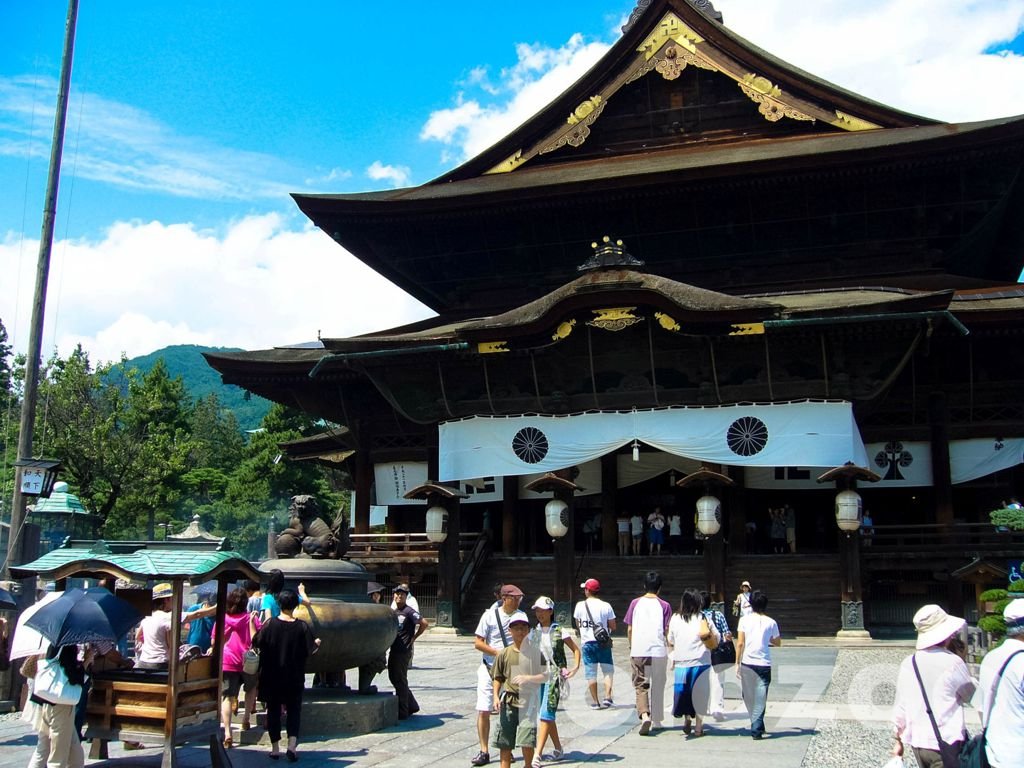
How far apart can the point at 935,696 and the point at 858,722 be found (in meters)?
4.94

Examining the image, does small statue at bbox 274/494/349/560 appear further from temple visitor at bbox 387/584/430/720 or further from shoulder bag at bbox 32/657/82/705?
shoulder bag at bbox 32/657/82/705

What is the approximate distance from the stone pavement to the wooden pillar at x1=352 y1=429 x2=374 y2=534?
13.2 m

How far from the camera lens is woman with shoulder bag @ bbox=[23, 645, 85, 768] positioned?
791cm

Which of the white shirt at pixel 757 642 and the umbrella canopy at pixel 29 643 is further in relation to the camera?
the white shirt at pixel 757 642

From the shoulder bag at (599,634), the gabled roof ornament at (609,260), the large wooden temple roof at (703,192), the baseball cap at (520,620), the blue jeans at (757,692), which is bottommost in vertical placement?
the blue jeans at (757,692)

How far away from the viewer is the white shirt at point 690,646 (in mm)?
10305

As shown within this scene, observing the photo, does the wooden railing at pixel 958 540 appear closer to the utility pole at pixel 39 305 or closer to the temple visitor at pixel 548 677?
the temple visitor at pixel 548 677

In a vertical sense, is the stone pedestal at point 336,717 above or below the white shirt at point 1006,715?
below

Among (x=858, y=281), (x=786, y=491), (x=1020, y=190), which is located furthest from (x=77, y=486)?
(x=1020, y=190)

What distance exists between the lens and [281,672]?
955cm

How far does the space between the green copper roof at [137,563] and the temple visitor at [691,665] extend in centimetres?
450

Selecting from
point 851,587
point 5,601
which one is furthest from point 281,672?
point 851,587

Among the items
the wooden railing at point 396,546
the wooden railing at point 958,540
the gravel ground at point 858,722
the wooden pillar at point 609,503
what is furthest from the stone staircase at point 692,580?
the gravel ground at point 858,722

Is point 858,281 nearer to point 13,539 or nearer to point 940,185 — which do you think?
point 940,185
